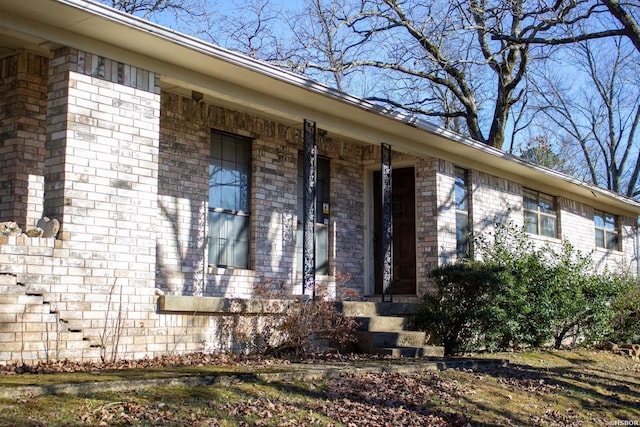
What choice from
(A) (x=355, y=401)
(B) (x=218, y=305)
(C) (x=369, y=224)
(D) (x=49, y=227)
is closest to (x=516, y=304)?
(C) (x=369, y=224)

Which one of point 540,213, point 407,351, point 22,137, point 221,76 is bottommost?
point 407,351

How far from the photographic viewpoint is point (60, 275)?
27.0ft

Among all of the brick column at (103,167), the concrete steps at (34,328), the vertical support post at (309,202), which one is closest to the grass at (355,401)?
the concrete steps at (34,328)

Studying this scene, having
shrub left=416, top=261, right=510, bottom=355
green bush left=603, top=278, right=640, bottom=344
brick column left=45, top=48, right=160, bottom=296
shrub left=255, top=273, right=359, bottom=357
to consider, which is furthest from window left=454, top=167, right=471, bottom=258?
brick column left=45, top=48, right=160, bottom=296

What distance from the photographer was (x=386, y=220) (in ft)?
44.5

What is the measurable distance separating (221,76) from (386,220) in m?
4.42

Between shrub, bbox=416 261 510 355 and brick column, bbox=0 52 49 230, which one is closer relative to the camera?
brick column, bbox=0 52 49 230

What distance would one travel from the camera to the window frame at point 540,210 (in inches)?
715

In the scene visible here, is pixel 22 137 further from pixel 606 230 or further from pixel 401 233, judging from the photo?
pixel 606 230

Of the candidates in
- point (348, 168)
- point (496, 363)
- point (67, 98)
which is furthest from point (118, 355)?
point (348, 168)

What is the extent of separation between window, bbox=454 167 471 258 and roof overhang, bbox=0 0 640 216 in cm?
31

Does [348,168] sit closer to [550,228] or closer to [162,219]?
[162,219]

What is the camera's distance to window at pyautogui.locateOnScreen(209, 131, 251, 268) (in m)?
12.3

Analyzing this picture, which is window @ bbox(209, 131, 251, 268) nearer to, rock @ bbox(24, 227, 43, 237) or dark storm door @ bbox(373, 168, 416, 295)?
dark storm door @ bbox(373, 168, 416, 295)
